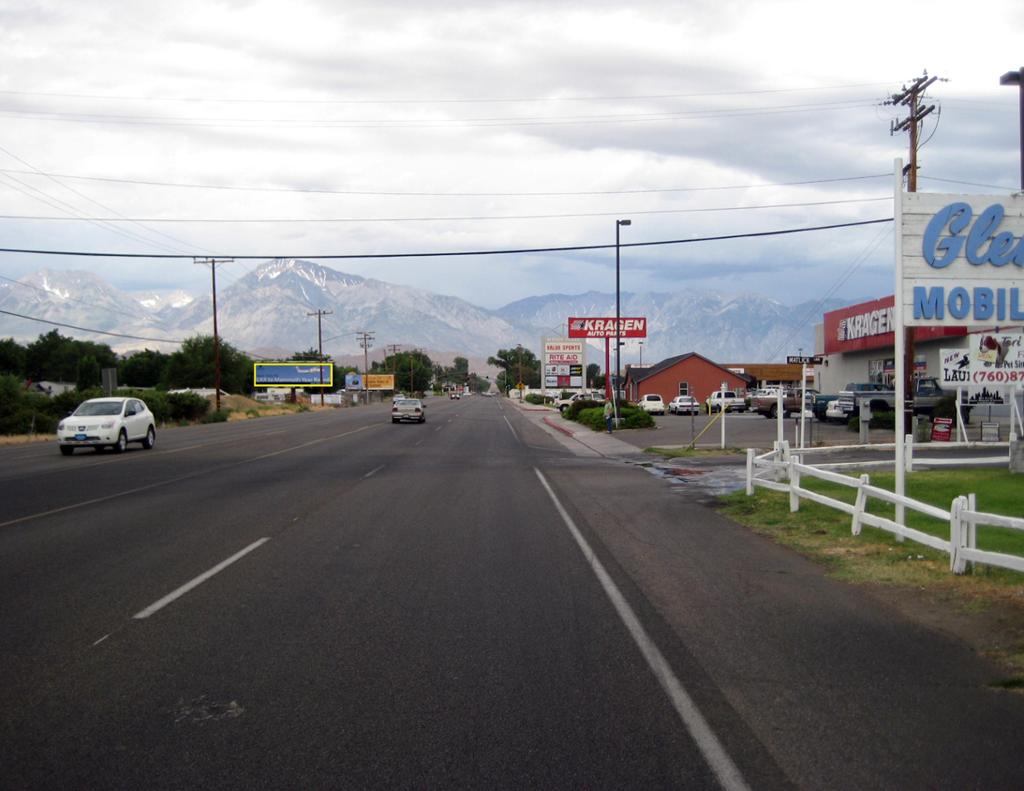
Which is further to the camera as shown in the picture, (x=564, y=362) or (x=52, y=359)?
(x=52, y=359)

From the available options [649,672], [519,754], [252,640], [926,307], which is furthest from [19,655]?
Result: [926,307]

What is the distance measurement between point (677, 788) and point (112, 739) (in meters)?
3.11

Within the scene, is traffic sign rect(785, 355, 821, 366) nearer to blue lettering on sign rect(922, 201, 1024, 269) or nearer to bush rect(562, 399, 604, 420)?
blue lettering on sign rect(922, 201, 1024, 269)

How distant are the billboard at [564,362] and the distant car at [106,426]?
71658mm

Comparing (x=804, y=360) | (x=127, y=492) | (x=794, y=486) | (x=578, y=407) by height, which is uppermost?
(x=804, y=360)

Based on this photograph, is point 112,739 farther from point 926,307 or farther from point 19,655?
point 926,307

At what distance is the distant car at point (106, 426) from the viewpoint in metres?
28.6

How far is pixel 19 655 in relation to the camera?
6.91 metres

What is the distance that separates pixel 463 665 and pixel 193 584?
152 inches

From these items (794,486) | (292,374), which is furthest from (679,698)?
(292,374)

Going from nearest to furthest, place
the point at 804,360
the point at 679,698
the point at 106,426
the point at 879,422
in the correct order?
the point at 679,698, the point at 804,360, the point at 106,426, the point at 879,422

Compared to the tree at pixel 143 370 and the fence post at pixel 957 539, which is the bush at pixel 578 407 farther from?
the tree at pixel 143 370

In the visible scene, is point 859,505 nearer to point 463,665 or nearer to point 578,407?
point 463,665

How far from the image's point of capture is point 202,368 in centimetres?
12125
